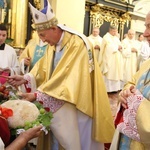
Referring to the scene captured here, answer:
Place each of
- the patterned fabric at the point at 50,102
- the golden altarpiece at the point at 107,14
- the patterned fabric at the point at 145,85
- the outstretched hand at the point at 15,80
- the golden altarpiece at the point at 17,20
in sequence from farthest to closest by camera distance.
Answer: the golden altarpiece at the point at 107,14 → the golden altarpiece at the point at 17,20 → the outstretched hand at the point at 15,80 → the patterned fabric at the point at 50,102 → the patterned fabric at the point at 145,85

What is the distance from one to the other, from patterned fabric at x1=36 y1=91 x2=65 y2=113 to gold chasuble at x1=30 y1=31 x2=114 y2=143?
0.07 meters

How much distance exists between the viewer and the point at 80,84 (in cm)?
239

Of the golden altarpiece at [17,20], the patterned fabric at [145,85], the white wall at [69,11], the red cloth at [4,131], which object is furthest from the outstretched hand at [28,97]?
the white wall at [69,11]

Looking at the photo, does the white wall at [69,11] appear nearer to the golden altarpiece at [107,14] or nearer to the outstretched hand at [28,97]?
the golden altarpiece at [107,14]

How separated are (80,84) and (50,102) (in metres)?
0.30

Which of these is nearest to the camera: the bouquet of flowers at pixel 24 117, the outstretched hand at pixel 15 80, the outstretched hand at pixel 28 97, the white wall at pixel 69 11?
the bouquet of flowers at pixel 24 117

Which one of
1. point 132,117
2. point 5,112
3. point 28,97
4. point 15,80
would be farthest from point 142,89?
point 15,80

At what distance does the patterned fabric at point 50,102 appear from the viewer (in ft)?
7.78

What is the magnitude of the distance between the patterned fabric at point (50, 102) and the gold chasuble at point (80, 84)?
0.07 m

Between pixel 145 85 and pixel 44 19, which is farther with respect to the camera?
pixel 44 19

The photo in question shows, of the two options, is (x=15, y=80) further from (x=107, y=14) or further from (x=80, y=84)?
(x=107, y=14)

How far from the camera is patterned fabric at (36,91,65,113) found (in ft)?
7.78

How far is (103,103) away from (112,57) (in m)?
6.79

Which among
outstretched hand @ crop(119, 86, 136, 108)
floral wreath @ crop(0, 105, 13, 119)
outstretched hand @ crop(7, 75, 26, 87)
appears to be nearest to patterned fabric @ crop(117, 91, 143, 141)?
outstretched hand @ crop(119, 86, 136, 108)
